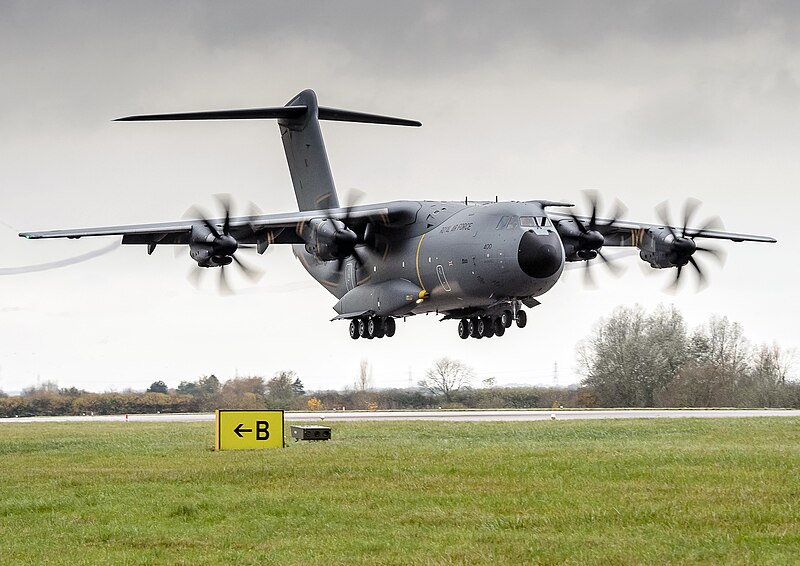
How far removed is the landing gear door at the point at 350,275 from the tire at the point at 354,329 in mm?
1302

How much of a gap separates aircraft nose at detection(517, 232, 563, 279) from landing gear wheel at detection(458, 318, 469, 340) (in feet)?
24.5

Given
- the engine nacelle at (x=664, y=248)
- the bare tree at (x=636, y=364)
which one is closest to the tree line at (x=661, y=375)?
the bare tree at (x=636, y=364)

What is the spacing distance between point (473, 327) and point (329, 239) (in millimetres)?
7113

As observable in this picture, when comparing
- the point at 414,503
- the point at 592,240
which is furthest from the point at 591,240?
the point at 414,503

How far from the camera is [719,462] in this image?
2281 cm

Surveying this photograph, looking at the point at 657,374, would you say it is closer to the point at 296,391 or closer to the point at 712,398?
the point at 712,398

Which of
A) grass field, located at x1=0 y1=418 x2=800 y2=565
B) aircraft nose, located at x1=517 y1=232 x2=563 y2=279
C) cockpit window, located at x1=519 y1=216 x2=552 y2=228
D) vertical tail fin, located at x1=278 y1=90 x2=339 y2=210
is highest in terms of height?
vertical tail fin, located at x1=278 y1=90 x2=339 y2=210

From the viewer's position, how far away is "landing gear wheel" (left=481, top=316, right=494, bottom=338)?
4031 centimetres

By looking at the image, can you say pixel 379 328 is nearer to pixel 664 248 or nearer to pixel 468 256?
pixel 468 256

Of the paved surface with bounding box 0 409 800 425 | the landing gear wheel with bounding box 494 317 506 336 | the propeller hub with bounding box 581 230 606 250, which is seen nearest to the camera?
the propeller hub with bounding box 581 230 606 250

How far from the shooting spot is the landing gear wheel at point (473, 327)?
40.9 meters

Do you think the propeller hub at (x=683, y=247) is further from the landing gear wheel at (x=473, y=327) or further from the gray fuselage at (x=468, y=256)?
the landing gear wheel at (x=473, y=327)

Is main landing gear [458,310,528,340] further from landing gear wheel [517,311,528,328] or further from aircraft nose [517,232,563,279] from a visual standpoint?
aircraft nose [517,232,563,279]

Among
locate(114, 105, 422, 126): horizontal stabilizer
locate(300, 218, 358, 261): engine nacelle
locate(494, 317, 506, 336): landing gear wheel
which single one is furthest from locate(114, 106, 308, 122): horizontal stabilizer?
locate(494, 317, 506, 336): landing gear wheel
